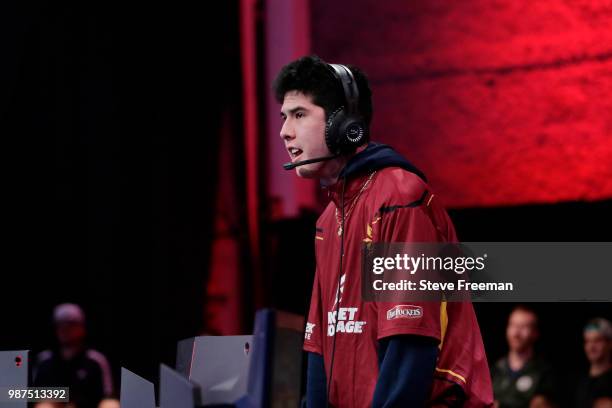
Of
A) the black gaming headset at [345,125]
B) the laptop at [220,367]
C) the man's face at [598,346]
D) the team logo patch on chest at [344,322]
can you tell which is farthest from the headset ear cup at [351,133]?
the man's face at [598,346]

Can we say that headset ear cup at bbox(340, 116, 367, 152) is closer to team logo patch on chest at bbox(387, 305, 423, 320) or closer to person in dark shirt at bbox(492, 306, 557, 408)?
team logo patch on chest at bbox(387, 305, 423, 320)

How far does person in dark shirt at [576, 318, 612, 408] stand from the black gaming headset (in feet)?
8.57

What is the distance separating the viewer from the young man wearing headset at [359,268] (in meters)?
1.76

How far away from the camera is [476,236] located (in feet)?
16.5

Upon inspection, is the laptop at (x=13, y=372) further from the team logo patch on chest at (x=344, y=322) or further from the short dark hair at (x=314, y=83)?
the short dark hair at (x=314, y=83)

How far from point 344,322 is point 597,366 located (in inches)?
108

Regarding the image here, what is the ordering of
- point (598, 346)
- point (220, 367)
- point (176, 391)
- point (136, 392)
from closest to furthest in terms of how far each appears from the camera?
point (176, 391)
point (220, 367)
point (136, 392)
point (598, 346)

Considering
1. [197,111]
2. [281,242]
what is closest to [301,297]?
[281,242]

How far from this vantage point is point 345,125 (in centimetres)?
205

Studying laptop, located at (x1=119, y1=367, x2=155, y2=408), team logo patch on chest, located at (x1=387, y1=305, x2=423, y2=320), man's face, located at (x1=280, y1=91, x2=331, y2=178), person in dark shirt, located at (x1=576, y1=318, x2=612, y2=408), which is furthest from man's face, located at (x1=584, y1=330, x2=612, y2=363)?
laptop, located at (x1=119, y1=367, x2=155, y2=408)

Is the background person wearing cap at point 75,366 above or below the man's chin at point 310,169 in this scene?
below

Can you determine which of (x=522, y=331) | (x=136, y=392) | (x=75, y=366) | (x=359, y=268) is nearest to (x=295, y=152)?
(x=359, y=268)

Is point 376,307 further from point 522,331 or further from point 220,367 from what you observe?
point 522,331

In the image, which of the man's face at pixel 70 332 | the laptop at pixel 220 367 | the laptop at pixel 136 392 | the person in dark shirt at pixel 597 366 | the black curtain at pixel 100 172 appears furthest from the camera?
the black curtain at pixel 100 172
